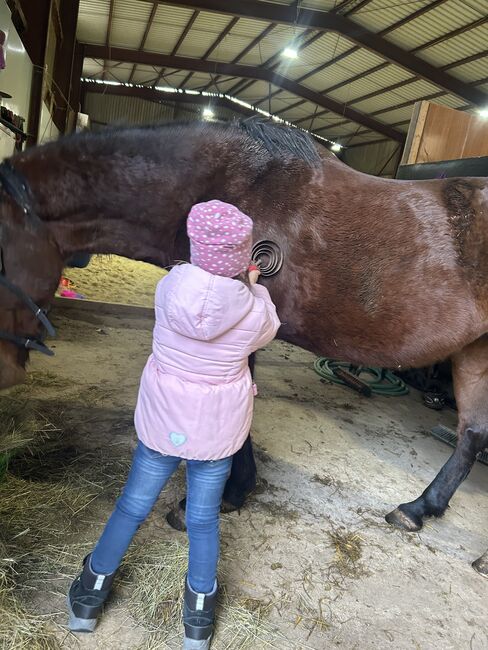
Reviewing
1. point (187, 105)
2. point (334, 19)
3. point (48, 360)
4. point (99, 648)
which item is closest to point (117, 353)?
point (48, 360)

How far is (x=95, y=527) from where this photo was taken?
2160 mm

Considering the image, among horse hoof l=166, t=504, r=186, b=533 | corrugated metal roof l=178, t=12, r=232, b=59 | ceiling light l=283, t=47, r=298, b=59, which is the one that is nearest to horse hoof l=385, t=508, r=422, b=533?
horse hoof l=166, t=504, r=186, b=533

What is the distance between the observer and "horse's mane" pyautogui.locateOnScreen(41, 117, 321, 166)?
213 centimetres

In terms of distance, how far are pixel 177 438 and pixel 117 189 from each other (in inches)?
43.6

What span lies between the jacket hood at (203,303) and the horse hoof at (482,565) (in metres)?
1.95

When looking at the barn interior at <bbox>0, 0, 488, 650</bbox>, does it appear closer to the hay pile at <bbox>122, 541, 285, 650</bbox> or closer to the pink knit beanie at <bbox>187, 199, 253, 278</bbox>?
the hay pile at <bbox>122, 541, 285, 650</bbox>

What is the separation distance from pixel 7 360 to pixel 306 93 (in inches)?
665

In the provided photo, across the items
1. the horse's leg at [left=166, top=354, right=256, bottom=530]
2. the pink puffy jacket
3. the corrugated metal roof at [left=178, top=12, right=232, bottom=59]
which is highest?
the corrugated metal roof at [left=178, top=12, right=232, bottom=59]

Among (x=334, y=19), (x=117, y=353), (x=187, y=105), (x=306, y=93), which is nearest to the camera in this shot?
(x=117, y=353)

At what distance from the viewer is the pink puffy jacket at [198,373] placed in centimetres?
145

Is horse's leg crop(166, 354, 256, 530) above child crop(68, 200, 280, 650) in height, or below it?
below

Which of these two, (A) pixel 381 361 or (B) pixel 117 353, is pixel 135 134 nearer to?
(A) pixel 381 361

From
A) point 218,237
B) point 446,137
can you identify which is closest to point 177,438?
point 218,237

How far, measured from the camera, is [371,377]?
210 inches
